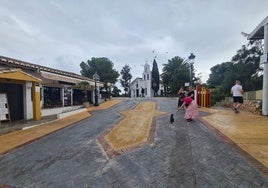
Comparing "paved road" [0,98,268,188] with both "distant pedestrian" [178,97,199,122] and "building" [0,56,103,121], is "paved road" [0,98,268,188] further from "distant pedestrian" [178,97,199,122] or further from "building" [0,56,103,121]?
"building" [0,56,103,121]

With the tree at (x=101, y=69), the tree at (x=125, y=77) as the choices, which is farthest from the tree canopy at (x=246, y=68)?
the tree at (x=125, y=77)

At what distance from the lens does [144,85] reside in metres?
57.8

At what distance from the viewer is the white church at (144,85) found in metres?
56.0

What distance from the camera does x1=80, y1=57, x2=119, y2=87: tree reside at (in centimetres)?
4775

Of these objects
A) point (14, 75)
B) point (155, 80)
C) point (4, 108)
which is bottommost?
point (4, 108)

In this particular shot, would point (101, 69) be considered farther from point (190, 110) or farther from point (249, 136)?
point (249, 136)

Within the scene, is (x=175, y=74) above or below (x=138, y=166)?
above

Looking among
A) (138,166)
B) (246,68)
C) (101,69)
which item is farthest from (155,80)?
(138,166)

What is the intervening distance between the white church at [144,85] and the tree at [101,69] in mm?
10279

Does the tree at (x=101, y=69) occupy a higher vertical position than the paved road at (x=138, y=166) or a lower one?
higher

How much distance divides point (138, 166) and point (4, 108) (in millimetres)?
9058

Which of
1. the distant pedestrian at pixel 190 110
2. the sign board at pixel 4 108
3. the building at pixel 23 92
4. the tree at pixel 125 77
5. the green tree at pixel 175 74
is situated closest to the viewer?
the distant pedestrian at pixel 190 110

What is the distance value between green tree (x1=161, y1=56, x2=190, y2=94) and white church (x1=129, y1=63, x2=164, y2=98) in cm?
747

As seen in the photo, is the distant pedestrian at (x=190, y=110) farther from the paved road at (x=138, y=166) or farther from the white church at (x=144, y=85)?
the white church at (x=144, y=85)
